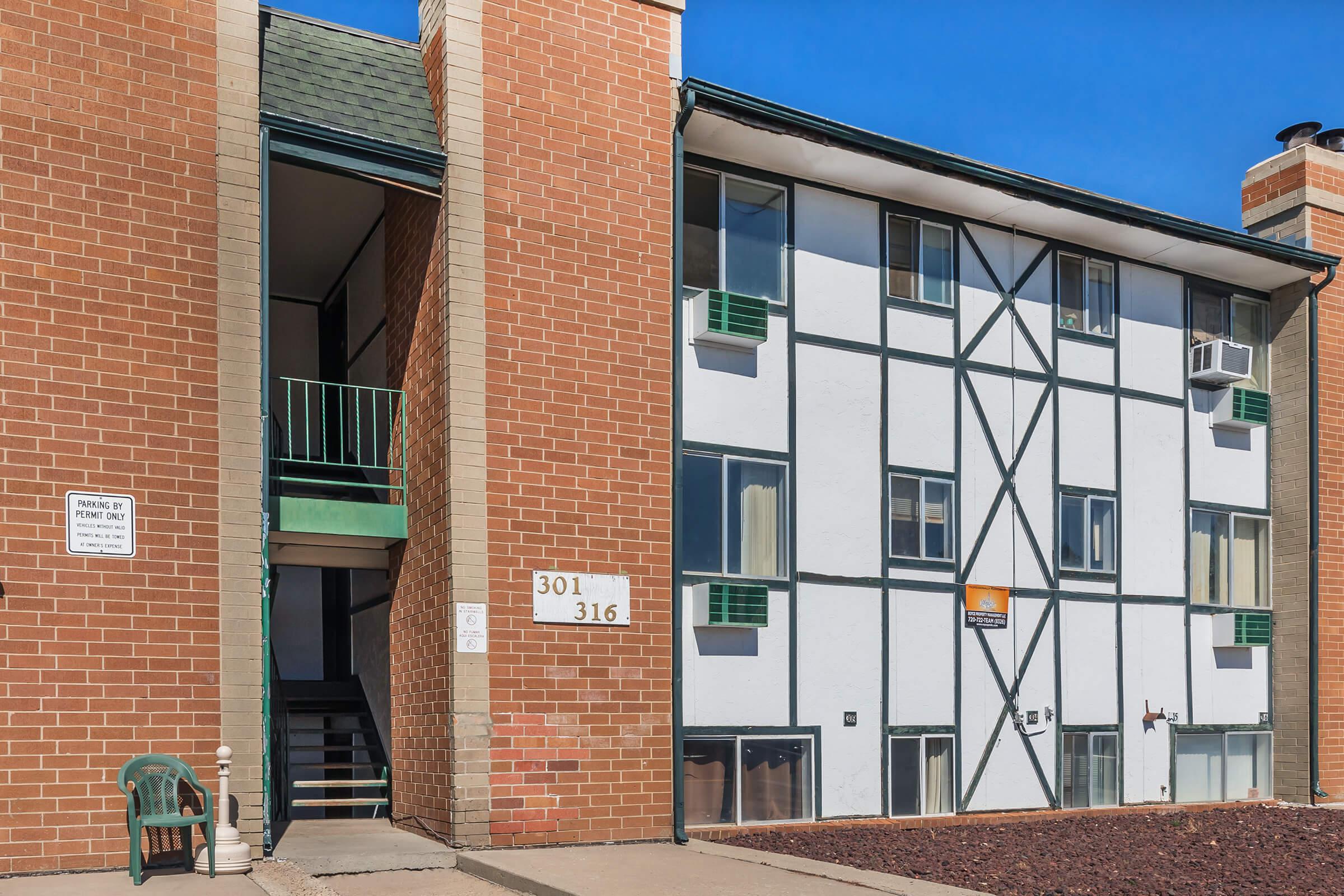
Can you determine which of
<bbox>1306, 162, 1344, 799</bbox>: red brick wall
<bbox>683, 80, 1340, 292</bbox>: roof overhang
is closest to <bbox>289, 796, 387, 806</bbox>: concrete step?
<bbox>683, 80, 1340, 292</bbox>: roof overhang

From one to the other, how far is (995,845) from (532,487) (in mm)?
5685

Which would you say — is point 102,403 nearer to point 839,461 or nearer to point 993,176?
point 839,461

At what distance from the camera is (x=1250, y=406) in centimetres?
1833

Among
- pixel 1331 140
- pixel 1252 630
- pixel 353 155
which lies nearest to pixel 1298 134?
pixel 1331 140

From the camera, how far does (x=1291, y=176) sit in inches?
742

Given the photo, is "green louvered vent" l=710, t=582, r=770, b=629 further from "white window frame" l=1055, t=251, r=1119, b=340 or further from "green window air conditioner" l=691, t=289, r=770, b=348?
"white window frame" l=1055, t=251, r=1119, b=340

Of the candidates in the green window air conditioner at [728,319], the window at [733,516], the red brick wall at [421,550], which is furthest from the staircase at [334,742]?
the green window air conditioner at [728,319]

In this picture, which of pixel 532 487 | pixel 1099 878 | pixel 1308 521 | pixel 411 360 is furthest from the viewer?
pixel 1308 521

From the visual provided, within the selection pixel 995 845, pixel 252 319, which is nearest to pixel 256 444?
pixel 252 319

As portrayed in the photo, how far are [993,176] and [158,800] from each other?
11008mm

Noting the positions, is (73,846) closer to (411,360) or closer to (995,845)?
(411,360)

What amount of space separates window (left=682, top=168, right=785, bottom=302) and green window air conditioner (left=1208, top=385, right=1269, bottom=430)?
7431 millimetres

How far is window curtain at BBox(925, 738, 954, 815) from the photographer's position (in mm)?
14852

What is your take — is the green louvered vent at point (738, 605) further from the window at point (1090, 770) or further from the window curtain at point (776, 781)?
the window at point (1090, 770)
